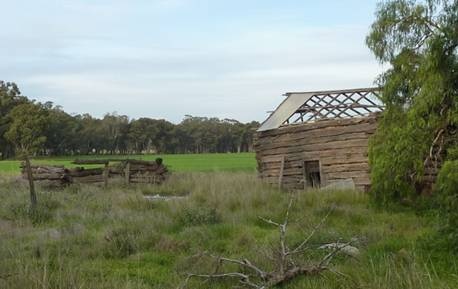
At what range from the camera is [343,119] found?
1930 centimetres

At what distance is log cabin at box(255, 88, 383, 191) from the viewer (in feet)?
61.6

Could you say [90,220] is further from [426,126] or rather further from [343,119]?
[343,119]

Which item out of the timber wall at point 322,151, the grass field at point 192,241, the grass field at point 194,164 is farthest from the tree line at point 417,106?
the grass field at point 194,164

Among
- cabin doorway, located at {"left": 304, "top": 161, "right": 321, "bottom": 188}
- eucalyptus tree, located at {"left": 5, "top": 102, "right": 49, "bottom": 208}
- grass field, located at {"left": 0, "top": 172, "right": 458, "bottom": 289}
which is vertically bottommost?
grass field, located at {"left": 0, "top": 172, "right": 458, "bottom": 289}

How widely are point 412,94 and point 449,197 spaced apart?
5.15ft

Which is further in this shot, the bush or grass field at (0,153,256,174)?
grass field at (0,153,256,174)

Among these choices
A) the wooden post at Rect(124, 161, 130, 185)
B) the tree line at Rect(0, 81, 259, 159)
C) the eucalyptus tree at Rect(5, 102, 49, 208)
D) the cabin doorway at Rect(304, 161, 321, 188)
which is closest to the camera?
the cabin doorway at Rect(304, 161, 321, 188)

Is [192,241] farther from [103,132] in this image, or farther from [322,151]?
[103,132]

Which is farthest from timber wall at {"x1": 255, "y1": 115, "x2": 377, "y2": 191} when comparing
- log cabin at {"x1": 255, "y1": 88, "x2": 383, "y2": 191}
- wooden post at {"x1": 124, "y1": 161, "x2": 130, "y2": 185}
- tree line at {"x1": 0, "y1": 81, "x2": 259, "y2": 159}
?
tree line at {"x1": 0, "y1": 81, "x2": 259, "y2": 159}

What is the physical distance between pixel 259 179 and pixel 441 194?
16239 mm

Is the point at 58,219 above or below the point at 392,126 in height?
below

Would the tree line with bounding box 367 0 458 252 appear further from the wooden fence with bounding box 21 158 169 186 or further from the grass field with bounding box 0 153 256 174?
the grass field with bounding box 0 153 256 174

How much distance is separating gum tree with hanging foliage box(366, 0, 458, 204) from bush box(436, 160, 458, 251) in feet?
1.18

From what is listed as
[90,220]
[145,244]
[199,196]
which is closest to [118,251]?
[145,244]
